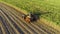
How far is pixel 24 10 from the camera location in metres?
25.3

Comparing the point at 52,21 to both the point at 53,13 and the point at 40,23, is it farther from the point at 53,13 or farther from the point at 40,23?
the point at 53,13

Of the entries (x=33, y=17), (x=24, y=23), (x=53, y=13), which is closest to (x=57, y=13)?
(x=53, y=13)

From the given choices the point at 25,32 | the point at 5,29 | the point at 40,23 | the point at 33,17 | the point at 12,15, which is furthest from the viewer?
the point at 12,15

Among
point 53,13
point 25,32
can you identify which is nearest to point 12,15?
point 53,13

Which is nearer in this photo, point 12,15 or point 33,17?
point 33,17

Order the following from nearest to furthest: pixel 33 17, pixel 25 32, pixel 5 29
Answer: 1. pixel 25 32
2. pixel 5 29
3. pixel 33 17

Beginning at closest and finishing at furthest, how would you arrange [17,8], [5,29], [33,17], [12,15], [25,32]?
[25,32], [5,29], [33,17], [12,15], [17,8]

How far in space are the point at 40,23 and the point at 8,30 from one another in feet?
12.3

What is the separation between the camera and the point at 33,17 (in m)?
21.3

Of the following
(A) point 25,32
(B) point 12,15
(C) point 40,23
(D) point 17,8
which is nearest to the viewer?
(A) point 25,32

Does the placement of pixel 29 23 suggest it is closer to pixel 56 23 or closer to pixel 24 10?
pixel 56 23

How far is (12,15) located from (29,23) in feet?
14.7

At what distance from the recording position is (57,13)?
73.4 ft

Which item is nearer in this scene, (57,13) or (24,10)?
(57,13)
